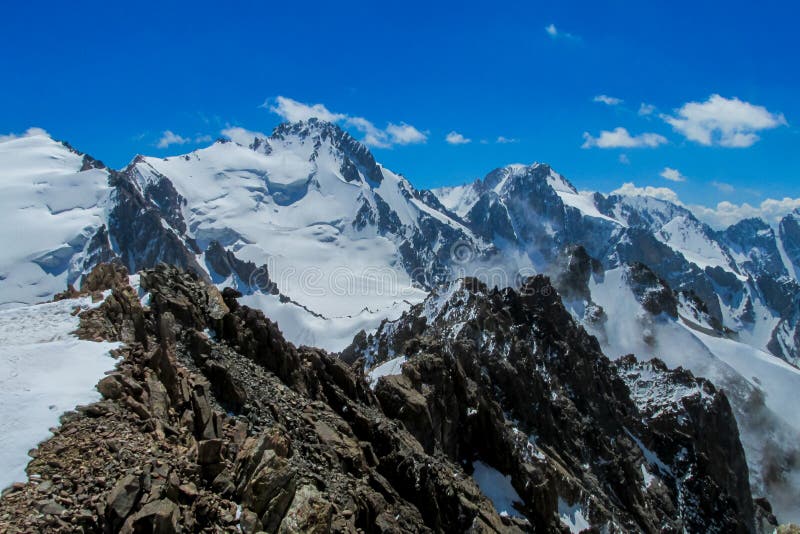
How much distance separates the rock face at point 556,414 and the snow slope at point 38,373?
64.9 ft

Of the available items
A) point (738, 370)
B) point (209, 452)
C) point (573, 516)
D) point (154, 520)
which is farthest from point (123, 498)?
point (738, 370)

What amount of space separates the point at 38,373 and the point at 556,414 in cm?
5408

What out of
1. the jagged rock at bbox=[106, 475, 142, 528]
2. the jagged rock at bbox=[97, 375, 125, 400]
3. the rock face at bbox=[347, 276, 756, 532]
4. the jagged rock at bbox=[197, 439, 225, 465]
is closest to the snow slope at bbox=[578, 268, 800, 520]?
the rock face at bbox=[347, 276, 756, 532]

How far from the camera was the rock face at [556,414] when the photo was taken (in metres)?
41.6

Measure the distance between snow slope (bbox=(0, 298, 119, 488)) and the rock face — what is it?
64.9ft

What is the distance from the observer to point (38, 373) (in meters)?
19.8

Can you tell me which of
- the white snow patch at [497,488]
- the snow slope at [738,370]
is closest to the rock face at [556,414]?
the white snow patch at [497,488]

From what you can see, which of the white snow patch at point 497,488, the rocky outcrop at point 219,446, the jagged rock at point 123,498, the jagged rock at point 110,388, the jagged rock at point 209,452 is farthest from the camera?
the white snow patch at point 497,488

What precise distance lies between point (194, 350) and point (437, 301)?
6870 cm

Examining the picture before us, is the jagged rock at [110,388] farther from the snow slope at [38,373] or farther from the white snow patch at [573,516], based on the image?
the white snow patch at [573,516]

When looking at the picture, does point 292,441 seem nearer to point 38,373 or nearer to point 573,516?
point 38,373

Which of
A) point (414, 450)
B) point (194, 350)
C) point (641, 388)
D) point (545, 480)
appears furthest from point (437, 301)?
point (194, 350)

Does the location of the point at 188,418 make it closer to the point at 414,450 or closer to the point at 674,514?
the point at 414,450

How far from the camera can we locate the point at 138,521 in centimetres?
1391
